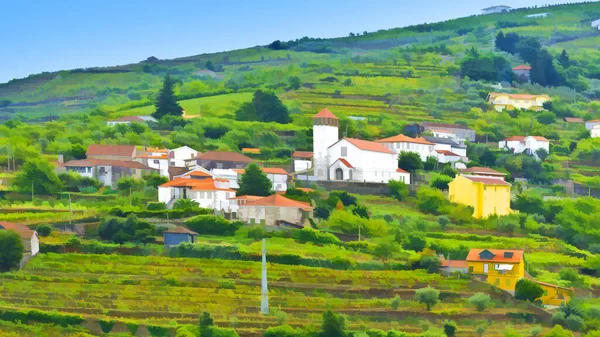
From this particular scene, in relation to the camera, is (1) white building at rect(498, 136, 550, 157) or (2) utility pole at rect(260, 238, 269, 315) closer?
(2) utility pole at rect(260, 238, 269, 315)

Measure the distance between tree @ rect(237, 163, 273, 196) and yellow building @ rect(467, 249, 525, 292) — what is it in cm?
1380

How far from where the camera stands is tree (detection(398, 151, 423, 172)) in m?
84.1

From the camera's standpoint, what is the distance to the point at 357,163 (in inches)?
3236

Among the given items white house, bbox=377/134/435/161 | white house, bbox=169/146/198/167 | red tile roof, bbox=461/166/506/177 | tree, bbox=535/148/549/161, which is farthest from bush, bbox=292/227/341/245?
tree, bbox=535/148/549/161

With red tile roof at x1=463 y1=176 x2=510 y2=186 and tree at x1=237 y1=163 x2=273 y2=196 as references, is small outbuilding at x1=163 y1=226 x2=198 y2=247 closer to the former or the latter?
tree at x1=237 y1=163 x2=273 y2=196

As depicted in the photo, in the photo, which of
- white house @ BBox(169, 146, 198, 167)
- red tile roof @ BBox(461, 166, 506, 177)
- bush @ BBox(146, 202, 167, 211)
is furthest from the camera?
red tile roof @ BBox(461, 166, 506, 177)

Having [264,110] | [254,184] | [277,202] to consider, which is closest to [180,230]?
[277,202]

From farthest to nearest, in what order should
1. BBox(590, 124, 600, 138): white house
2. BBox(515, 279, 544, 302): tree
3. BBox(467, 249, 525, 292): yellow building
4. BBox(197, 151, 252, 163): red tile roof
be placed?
BBox(590, 124, 600, 138): white house
BBox(197, 151, 252, 163): red tile roof
BBox(467, 249, 525, 292): yellow building
BBox(515, 279, 544, 302): tree

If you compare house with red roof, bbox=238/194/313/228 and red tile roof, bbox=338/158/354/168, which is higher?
red tile roof, bbox=338/158/354/168

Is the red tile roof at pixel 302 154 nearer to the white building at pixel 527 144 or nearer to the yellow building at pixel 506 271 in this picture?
the white building at pixel 527 144

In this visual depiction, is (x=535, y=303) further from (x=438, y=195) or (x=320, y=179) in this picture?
(x=320, y=179)

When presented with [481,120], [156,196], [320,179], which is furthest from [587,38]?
[156,196]

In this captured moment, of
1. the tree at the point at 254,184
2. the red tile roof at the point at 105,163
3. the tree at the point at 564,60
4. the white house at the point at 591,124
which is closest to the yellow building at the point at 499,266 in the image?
the tree at the point at 254,184

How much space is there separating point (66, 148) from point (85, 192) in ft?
33.0
